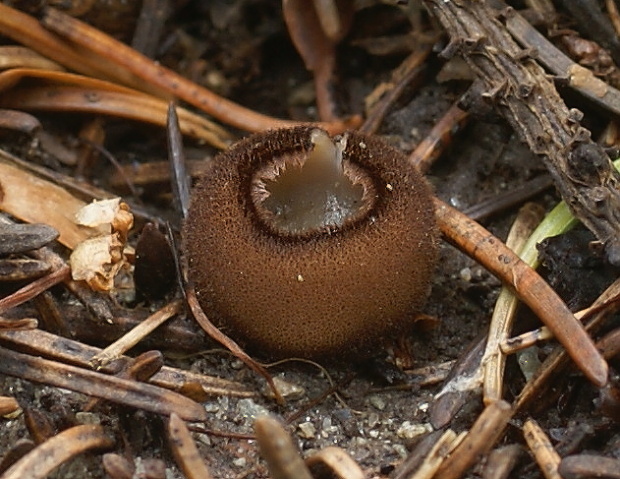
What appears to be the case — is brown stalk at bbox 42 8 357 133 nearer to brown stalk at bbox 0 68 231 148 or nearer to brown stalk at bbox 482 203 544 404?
brown stalk at bbox 0 68 231 148

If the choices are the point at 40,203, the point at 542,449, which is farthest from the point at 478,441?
the point at 40,203

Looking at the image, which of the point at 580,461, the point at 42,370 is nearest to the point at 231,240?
the point at 42,370

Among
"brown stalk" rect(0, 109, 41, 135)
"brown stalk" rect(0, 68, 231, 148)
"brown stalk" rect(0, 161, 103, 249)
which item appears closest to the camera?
"brown stalk" rect(0, 161, 103, 249)

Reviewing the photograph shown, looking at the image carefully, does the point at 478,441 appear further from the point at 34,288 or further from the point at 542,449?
the point at 34,288

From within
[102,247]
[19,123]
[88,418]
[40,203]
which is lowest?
[88,418]

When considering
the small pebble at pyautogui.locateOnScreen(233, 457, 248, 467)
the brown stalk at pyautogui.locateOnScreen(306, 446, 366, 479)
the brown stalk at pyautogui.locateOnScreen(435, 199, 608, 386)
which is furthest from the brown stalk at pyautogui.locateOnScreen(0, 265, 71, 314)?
the brown stalk at pyautogui.locateOnScreen(435, 199, 608, 386)

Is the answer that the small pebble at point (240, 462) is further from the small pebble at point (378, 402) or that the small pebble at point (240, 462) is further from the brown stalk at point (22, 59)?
Answer: the brown stalk at point (22, 59)

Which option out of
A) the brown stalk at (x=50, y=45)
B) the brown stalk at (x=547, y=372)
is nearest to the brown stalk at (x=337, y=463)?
the brown stalk at (x=547, y=372)

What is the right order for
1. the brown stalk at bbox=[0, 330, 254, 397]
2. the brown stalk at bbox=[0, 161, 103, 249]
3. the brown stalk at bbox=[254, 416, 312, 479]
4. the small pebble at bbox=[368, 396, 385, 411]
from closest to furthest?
1. the brown stalk at bbox=[254, 416, 312, 479]
2. the brown stalk at bbox=[0, 330, 254, 397]
3. the small pebble at bbox=[368, 396, 385, 411]
4. the brown stalk at bbox=[0, 161, 103, 249]
